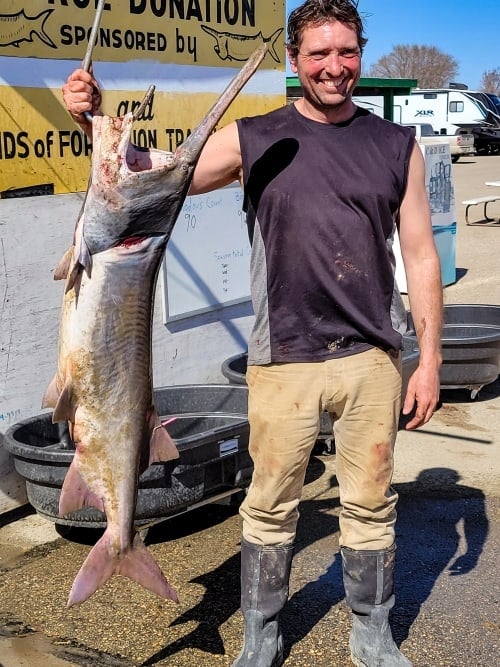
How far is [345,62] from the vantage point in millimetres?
3301

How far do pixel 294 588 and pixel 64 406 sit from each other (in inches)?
65.2

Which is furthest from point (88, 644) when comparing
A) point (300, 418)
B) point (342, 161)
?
point (342, 161)

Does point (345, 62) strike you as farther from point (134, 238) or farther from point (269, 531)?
point (269, 531)

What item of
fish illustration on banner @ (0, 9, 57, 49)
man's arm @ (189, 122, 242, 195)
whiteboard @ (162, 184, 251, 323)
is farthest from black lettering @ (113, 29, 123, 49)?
man's arm @ (189, 122, 242, 195)

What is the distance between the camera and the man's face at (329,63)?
10.8ft

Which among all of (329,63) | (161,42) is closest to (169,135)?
(161,42)

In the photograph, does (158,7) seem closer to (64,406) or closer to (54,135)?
(54,135)

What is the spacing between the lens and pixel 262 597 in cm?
354

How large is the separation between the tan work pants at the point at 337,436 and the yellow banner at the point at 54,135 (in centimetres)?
200

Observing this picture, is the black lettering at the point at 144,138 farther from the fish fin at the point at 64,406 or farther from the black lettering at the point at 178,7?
the fish fin at the point at 64,406

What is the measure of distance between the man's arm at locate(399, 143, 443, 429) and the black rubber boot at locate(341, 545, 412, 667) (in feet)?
1.70

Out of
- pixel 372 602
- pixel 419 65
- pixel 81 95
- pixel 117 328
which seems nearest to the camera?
pixel 81 95

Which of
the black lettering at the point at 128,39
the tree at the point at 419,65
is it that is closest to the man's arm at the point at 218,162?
the black lettering at the point at 128,39

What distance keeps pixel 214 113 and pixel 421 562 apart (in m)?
2.61
